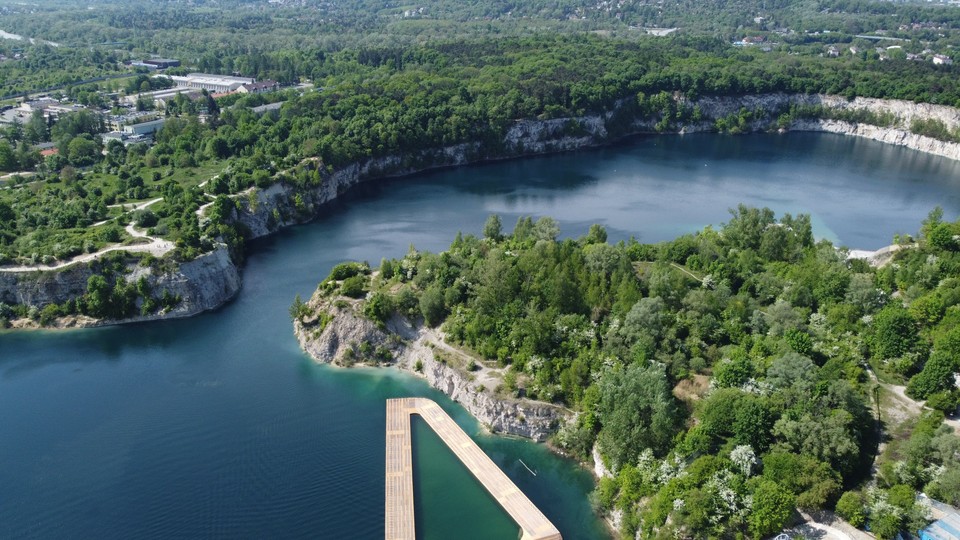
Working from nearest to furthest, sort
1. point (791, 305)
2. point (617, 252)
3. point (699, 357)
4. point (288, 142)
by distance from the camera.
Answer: point (699, 357) < point (791, 305) < point (617, 252) < point (288, 142)

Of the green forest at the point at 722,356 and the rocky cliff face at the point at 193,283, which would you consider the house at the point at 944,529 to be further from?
the rocky cliff face at the point at 193,283

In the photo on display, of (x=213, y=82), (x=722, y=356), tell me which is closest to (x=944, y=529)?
(x=722, y=356)

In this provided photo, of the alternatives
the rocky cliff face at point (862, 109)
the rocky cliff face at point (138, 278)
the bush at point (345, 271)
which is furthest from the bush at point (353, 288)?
the rocky cliff face at point (862, 109)

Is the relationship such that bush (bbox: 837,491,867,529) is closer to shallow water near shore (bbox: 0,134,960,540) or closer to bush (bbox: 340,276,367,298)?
shallow water near shore (bbox: 0,134,960,540)

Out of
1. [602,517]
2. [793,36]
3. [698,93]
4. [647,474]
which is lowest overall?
[602,517]

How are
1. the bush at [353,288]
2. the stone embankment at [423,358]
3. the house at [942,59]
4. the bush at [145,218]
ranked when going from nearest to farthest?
the stone embankment at [423,358] → the bush at [353,288] → the bush at [145,218] → the house at [942,59]

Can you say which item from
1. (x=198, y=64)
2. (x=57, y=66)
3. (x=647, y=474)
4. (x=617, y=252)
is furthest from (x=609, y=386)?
(x=57, y=66)

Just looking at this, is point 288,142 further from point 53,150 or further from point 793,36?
point 793,36
